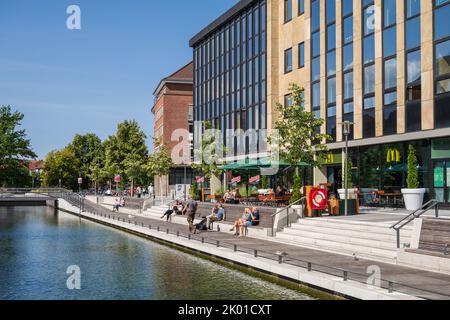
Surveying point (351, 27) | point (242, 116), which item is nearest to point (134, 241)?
point (351, 27)

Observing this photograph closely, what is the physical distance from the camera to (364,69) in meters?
36.9

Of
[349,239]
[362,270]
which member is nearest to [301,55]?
[349,239]

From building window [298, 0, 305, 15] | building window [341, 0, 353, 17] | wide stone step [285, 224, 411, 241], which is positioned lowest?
wide stone step [285, 224, 411, 241]

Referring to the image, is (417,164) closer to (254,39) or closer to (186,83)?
(254,39)

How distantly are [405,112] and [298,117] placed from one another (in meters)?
7.04

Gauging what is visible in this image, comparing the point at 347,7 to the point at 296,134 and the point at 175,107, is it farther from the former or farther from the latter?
the point at 175,107

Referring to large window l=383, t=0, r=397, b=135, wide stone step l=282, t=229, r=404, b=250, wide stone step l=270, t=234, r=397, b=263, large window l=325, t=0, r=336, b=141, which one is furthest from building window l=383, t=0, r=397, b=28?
wide stone step l=270, t=234, r=397, b=263

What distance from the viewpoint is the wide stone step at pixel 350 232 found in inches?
799

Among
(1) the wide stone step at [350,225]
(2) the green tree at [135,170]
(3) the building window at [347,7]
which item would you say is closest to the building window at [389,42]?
(3) the building window at [347,7]

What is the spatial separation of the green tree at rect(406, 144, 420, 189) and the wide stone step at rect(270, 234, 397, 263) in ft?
31.0

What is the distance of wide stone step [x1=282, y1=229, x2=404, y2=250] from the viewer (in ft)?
64.9

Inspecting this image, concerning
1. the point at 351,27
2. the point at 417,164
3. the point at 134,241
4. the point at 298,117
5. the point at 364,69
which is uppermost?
the point at 351,27

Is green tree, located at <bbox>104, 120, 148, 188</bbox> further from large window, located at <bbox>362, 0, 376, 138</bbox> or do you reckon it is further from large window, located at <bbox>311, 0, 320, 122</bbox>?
large window, located at <bbox>362, 0, 376, 138</bbox>

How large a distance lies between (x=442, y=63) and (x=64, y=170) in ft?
305
